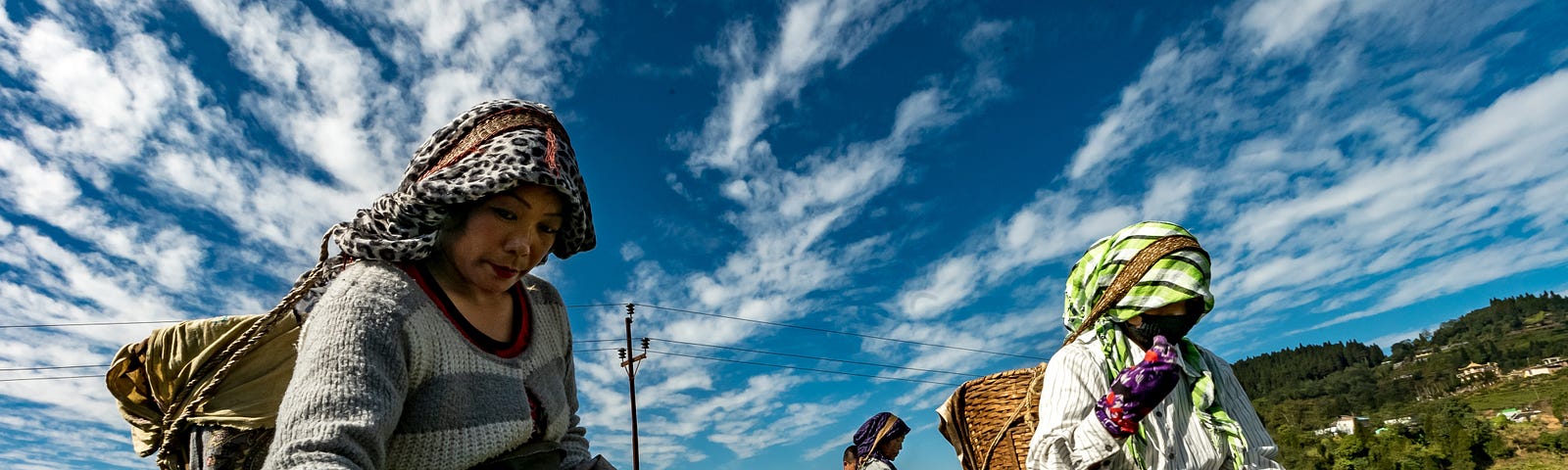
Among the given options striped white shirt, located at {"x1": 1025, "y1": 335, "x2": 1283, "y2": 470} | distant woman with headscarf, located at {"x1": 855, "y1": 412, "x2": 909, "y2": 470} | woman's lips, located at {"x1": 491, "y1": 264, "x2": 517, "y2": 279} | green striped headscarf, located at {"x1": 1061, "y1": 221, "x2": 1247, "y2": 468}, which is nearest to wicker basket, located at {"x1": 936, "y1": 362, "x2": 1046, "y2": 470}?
striped white shirt, located at {"x1": 1025, "y1": 335, "x2": 1283, "y2": 470}

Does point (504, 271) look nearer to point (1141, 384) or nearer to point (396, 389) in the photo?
point (396, 389)

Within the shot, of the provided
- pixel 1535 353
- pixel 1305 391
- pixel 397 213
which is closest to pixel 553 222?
pixel 397 213

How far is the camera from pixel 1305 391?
6565 inches

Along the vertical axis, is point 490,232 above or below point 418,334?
above

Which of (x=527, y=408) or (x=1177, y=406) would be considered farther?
(x=1177, y=406)

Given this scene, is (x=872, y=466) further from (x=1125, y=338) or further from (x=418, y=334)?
(x=418, y=334)

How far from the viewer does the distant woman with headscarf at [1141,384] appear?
294cm

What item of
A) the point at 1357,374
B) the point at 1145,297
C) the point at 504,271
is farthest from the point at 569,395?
the point at 1357,374

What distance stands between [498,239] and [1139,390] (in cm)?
230

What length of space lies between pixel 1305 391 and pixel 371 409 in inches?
8033

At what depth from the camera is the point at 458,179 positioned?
1749 mm

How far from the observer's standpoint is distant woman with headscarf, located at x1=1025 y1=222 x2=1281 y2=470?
2.94 m

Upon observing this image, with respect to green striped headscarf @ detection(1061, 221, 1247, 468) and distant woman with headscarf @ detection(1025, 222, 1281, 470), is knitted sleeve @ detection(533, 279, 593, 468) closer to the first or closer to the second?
distant woman with headscarf @ detection(1025, 222, 1281, 470)

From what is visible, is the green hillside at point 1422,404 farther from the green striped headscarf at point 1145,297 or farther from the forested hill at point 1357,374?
the green striped headscarf at point 1145,297
